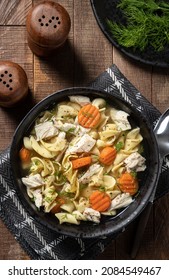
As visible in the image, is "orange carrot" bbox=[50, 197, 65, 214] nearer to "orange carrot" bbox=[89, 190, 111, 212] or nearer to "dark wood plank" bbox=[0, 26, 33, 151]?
"orange carrot" bbox=[89, 190, 111, 212]

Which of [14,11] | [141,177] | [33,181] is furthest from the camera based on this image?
[14,11]

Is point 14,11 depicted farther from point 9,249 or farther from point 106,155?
point 9,249

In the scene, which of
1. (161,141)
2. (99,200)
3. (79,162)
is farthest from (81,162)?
(161,141)

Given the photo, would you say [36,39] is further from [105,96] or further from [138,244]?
[138,244]

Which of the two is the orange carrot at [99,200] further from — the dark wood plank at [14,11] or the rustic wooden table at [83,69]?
the dark wood plank at [14,11]

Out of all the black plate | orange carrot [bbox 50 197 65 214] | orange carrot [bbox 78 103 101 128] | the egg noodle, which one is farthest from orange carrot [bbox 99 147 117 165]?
the black plate

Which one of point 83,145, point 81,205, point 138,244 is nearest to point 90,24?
point 83,145
